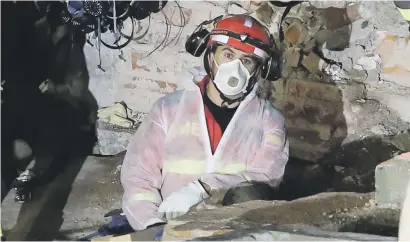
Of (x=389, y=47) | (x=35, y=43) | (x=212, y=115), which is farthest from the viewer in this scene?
(x=35, y=43)

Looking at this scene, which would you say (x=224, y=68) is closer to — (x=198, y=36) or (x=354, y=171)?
(x=198, y=36)

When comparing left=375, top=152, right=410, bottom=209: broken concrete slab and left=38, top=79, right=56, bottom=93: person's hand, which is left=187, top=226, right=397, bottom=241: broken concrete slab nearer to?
left=375, top=152, right=410, bottom=209: broken concrete slab

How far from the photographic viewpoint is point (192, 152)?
1.43 metres

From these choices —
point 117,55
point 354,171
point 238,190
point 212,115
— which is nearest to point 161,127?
point 212,115

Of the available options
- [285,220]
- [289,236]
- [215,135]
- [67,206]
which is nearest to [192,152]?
[215,135]

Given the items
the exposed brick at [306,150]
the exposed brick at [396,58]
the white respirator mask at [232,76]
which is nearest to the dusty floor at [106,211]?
the white respirator mask at [232,76]

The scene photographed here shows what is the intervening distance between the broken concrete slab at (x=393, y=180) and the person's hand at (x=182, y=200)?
0.35m

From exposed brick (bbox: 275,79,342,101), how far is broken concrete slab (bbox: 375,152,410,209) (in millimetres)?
1170

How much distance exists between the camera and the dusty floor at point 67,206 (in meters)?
2.15

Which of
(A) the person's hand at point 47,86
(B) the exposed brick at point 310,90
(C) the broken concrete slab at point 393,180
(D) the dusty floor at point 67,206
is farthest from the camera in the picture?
(A) the person's hand at point 47,86

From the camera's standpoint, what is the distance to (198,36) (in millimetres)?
1513

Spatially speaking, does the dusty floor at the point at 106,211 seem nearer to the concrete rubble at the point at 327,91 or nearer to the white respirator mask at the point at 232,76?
the concrete rubble at the point at 327,91

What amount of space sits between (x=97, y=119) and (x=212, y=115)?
4.34ft

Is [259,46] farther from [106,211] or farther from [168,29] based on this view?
[168,29]
